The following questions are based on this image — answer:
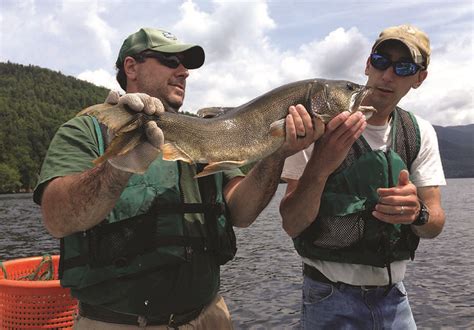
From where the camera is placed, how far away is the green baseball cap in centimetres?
391

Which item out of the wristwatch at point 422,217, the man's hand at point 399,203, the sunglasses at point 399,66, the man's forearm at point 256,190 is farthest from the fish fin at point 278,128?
the wristwatch at point 422,217

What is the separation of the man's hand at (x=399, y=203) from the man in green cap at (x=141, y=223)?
73cm

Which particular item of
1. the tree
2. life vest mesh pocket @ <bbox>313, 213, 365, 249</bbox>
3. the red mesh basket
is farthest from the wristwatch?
the tree

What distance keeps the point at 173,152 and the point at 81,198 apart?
2.40 feet

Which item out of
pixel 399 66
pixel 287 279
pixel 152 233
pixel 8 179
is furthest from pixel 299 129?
pixel 8 179

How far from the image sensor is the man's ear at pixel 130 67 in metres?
3.99

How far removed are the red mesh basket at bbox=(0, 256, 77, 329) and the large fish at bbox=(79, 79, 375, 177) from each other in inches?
96.0

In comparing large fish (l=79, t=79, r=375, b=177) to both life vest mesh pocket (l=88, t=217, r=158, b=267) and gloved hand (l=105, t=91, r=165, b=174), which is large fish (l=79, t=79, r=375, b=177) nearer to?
gloved hand (l=105, t=91, r=165, b=174)

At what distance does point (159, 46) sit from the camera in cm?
391

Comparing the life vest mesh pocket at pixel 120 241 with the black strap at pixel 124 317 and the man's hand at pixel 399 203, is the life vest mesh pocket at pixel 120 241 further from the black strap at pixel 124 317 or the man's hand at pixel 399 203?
the man's hand at pixel 399 203

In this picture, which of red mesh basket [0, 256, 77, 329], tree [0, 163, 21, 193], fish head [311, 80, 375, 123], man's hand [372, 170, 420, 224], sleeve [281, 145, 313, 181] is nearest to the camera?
man's hand [372, 170, 420, 224]

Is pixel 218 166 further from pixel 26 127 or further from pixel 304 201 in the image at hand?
pixel 26 127

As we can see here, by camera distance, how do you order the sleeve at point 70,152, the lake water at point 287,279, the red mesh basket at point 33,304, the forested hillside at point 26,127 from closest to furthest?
the sleeve at point 70,152 → the red mesh basket at point 33,304 → the lake water at point 287,279 → the forested hillside at point 26,127

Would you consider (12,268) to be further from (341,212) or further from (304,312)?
(341,212)
